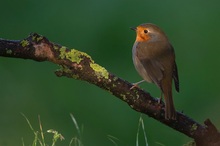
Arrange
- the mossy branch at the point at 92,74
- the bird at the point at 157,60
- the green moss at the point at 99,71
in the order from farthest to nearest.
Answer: the bird at the point at 157,60
the green moss at the point at 99,71
the mossy branch at the point at 92,74

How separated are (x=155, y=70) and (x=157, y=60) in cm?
7

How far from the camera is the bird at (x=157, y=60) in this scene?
6.24 m

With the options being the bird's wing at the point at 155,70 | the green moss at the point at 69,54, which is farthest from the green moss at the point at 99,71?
the bird's wing at the point at 155,70

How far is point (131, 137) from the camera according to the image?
8.05m

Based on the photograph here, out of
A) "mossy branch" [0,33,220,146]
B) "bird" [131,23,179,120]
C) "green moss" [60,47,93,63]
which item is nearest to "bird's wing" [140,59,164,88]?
"bird" [131,23,179,120]

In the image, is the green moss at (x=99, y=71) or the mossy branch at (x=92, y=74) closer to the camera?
the mossy branch at (x=92, y=74)

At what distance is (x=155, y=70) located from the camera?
20.6ft

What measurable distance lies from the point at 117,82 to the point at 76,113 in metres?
2.81

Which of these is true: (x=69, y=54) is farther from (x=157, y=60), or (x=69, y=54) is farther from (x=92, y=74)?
(x=157, y=60)

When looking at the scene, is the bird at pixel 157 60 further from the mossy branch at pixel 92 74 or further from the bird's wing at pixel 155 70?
the mossy branch at pixel 92 74

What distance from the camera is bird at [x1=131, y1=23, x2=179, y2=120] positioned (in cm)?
624

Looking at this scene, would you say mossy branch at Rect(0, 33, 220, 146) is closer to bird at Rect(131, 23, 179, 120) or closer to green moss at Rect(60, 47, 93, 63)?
green moss at Rect(60, 47, 93, 63)

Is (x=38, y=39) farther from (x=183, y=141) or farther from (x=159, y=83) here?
(x=183, y=141)

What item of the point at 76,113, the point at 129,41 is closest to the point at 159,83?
the point at 76,113
